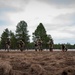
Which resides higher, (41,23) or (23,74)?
(41,23)

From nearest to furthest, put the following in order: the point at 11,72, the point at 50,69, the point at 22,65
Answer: the point at 11,72 → the point at 50,69 → the point at 22,65

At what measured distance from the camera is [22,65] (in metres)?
19.3

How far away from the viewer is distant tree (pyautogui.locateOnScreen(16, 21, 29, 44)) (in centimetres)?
10069

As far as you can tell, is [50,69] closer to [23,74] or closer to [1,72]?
[23,74]

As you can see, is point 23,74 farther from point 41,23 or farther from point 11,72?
point 41,23

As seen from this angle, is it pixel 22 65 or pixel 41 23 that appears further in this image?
pixel 41 23

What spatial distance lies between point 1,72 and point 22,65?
4.07 metres

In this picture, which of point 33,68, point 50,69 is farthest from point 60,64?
point 33,68

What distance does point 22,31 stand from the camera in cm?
10262

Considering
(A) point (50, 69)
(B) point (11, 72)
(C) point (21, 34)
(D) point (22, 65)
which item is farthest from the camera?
(C) point (21, 34)

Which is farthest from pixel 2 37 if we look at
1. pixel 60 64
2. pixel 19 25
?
pixel 60 64

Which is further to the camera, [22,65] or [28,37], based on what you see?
[28,37]

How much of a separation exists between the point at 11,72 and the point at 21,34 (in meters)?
86.2

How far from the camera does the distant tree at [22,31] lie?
3964 inches
